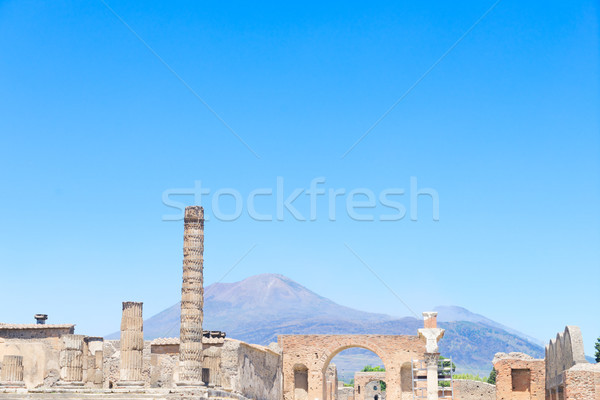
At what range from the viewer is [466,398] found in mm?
44469

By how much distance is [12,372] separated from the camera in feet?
93.0

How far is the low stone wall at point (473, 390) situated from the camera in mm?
44281

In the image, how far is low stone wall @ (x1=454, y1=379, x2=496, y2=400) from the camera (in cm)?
4428

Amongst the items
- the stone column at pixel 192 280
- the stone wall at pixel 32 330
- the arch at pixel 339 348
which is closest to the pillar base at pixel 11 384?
the stone column at pixel 192 280

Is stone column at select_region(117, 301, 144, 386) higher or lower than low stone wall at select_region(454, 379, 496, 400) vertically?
Answer: higher

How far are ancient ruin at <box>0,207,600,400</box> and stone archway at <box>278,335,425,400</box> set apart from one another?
5 centimetres

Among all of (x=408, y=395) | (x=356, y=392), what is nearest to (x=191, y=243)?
(x=408, y=395)

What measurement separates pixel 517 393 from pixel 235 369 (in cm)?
1208

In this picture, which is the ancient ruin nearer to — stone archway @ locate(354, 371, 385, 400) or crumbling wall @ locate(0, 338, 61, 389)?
crumbling wall @ locate(0, 338, 61, 389)

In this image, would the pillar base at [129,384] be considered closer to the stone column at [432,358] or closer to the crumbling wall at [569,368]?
the stone column at [432,358]

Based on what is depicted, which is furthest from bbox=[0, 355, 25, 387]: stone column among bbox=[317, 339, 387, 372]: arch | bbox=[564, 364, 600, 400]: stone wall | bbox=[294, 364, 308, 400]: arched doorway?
bbox=[564, 364, 600, 400]: stone wall

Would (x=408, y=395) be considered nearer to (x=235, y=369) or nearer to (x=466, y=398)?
(x=466, y=398)

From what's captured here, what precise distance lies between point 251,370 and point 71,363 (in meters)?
8.04

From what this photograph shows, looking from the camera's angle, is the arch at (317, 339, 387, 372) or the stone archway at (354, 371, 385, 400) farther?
the stone archway at (354, 371, 385, 400)
